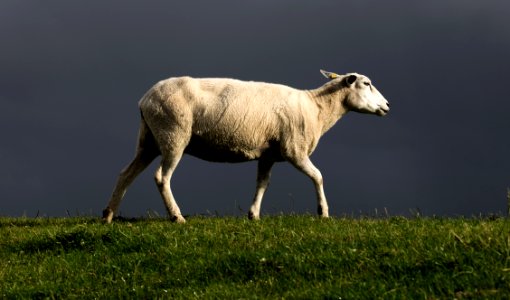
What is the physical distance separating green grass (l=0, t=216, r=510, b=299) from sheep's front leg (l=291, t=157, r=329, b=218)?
116 centimetres

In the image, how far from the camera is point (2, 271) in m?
11.1

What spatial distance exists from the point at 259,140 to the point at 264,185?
1190mm

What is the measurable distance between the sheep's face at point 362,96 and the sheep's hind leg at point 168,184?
407 cm

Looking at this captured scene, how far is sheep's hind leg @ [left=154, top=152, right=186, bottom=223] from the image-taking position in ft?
46.0

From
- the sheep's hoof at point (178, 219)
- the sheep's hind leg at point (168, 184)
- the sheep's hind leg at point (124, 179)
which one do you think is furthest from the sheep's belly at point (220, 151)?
the sheep's hoof at point (178, 219)

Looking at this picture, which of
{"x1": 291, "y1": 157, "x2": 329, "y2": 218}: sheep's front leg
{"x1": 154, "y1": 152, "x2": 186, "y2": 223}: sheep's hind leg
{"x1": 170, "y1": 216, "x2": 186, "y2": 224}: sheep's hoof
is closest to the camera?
{"x1": 170, "y1": 216, "x2": 186, "y2": 224}: sheep's hoof

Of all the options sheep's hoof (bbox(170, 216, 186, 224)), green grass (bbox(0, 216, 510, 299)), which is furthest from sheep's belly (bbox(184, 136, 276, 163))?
green grass (bbox(0, 216, 510, 299))

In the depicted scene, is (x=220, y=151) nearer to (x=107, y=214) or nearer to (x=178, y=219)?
(x=178, y=219)

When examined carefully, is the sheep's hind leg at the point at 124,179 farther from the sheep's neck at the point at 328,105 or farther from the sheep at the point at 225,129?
the sheep's neck at the point at 328,105

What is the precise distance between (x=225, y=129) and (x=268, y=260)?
5610mm

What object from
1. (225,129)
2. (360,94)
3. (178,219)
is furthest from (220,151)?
(360,94)

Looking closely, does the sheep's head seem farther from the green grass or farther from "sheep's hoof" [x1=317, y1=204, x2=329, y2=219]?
the green grass

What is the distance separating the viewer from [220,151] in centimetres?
1439

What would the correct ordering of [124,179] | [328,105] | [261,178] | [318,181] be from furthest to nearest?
[328,105] < [261,178] < [124,179] < [318,181]
